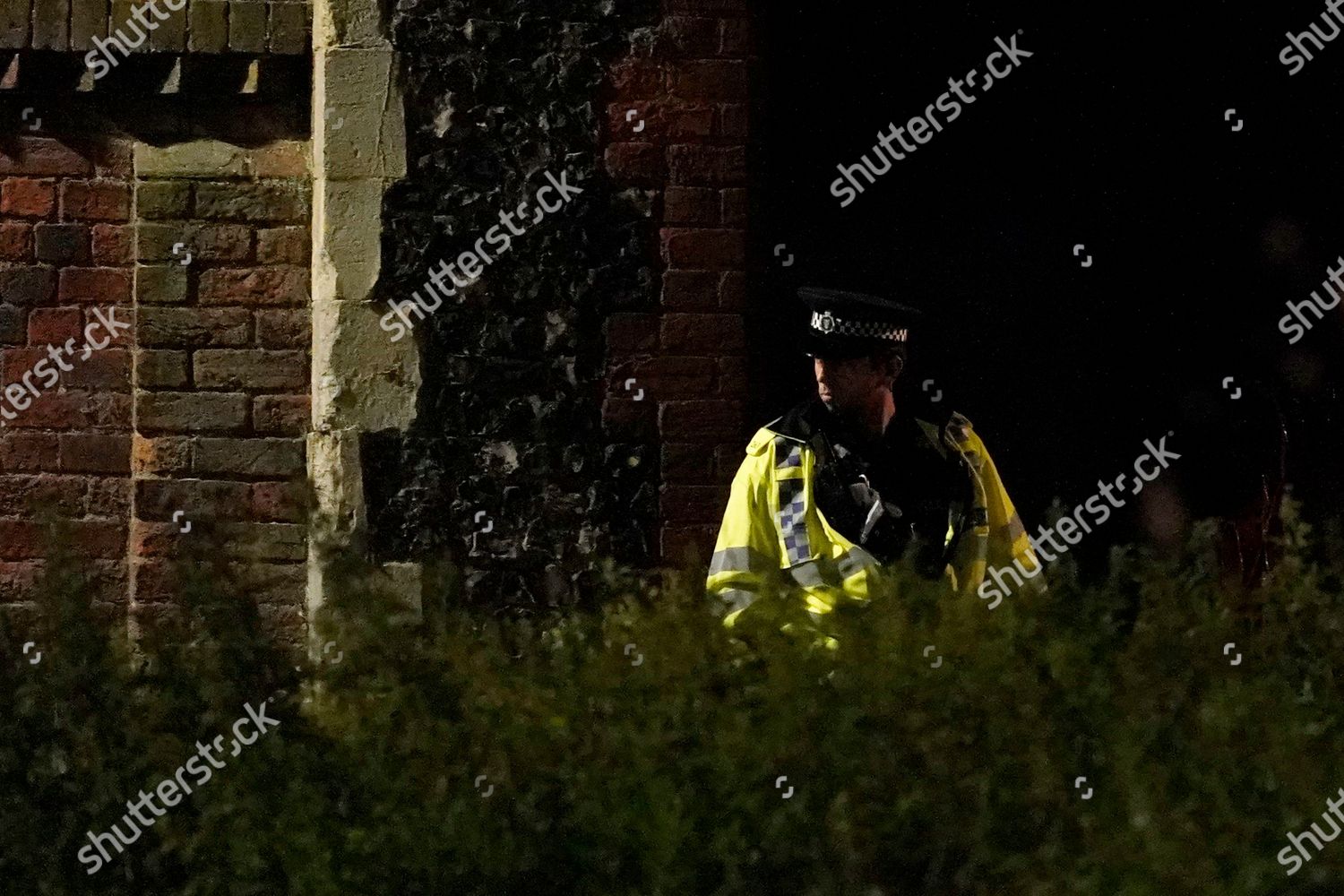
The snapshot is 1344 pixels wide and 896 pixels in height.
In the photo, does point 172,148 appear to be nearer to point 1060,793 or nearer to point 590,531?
point 590,531

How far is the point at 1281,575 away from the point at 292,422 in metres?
2.85

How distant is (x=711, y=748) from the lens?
2.57m

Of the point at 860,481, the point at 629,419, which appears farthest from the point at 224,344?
the point at 860,481

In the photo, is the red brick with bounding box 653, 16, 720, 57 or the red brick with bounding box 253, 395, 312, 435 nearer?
the red brick with bounding box 653, 16, 720, 57

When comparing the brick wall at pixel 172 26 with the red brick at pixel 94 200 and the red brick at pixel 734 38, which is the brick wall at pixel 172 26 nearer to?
the red brick at pixel 94 200

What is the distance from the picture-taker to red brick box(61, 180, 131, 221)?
16.5 ft

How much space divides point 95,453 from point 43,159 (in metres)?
0.80

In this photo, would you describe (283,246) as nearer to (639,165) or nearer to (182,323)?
(182,323)

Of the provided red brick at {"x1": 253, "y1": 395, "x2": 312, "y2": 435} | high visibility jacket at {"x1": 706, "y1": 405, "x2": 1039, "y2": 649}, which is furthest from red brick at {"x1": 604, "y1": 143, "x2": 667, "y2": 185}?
red brick at {"x1": 253, "y1": 395, "x2": 312, "y2": 435}

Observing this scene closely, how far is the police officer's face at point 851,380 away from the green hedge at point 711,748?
3.78ft

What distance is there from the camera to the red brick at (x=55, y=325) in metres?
5.05

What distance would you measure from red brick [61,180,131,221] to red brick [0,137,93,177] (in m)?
0.04

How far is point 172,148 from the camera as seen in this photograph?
495cm

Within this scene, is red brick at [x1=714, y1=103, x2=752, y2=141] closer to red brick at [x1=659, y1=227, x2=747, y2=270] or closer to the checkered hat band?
red brick at [x1=659, y1=227, x2=747, y2=270]
